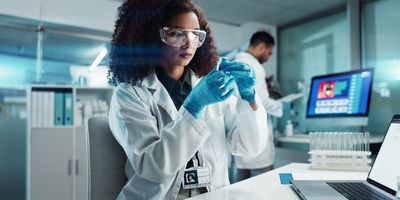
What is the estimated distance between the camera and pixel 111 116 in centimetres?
113

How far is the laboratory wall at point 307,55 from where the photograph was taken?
3.40 meters

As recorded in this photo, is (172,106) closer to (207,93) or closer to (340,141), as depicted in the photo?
(207,93)

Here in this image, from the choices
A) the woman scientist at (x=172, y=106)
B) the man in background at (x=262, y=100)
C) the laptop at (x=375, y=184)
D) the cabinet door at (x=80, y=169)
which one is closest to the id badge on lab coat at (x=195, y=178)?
the woman scientist at (x=172, y=106)

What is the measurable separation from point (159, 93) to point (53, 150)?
6.42 feet

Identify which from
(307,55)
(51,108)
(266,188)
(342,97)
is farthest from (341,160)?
(307,55)

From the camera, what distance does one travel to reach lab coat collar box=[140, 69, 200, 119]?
1.15 metres

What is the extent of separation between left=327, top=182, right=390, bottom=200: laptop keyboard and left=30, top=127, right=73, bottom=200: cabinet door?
2352 mm

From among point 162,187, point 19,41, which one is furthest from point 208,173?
point 19,41

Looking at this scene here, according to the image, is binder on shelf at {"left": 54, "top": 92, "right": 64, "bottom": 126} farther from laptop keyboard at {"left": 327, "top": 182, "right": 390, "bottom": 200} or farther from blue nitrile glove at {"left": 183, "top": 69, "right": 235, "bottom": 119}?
laptop keyboard at {"left": 327, "top": 182, "right": 390, "bottom": 200}

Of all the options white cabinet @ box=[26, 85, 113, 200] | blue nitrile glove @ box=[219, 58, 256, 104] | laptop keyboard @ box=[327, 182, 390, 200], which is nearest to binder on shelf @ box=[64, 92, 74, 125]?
white cabinet @ box=[26, 85, 113, 200]

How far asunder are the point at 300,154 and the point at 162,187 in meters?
2.03

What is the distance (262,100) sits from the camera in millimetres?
2631

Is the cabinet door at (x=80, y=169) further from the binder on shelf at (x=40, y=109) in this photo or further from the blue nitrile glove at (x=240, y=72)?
the blue nitrile glove at (x=240, y=72)

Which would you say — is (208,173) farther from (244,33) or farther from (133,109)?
(244,33)
